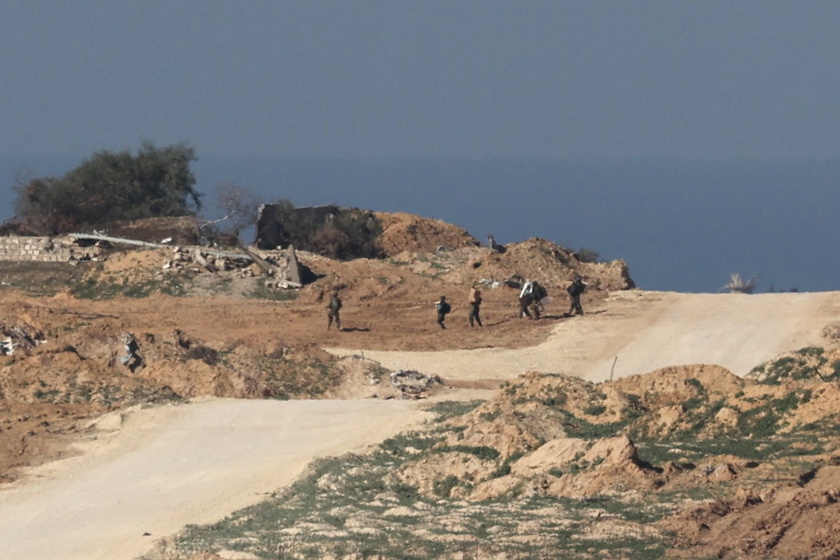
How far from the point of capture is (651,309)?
138 feet

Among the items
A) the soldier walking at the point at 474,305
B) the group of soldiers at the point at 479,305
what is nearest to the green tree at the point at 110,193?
the group of soldiers at the point at 479,305

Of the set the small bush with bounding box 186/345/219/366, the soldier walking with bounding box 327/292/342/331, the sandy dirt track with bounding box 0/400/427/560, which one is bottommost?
the sandy dirt track with bounding box 0/400/427/560

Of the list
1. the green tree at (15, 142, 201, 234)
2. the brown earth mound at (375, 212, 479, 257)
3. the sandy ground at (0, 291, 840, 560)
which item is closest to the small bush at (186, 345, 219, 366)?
the sandy ground at (0, 291, 840, 560)

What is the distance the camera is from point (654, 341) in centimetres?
3831

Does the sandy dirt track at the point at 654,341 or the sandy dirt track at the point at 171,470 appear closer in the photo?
the sandy dirt track at the point at 171,470

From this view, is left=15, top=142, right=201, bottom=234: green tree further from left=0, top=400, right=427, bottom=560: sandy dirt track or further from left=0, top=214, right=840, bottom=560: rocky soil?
left=0, top=400, right=427, bottom=560: sandy dirt track

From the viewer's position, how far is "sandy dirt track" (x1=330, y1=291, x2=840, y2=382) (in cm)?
3609

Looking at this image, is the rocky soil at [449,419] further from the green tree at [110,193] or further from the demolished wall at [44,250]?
the green tree at [110,193]

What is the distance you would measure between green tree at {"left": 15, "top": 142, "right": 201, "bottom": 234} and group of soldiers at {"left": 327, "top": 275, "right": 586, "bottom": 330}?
14861mm

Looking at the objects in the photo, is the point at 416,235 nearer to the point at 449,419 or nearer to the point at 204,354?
the point at 204,354

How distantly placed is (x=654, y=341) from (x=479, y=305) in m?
4.17

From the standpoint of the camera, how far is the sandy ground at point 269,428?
79.4 feet

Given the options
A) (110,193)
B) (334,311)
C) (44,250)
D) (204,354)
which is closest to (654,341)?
(334,311)

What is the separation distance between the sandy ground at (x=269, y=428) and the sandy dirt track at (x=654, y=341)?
0.13 ft
